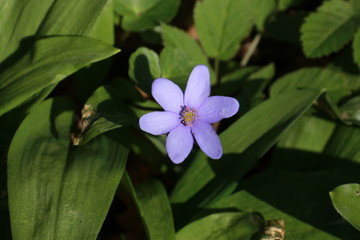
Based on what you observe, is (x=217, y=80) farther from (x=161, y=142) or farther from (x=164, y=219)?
(x=164, y=219)

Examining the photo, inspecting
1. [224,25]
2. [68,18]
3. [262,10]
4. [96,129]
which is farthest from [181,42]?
[96,129]

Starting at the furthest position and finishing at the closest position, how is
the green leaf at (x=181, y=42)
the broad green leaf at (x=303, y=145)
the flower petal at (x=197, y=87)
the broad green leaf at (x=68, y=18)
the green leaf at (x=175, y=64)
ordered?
the green leaf at (x=181, y=42) < the broad green leaf at (x=303, y=145) < the green leaf at (x=175, y=64) < the broad green leaf at (x=68, y=18) < the flower petal at (x=197, y=87)

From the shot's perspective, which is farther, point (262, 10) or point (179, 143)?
point (262, 10)

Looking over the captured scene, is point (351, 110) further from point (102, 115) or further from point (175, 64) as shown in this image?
point (102, 115)

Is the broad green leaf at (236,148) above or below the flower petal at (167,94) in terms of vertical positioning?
below

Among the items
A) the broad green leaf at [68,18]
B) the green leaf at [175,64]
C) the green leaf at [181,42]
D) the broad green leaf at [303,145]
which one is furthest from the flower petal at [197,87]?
the broad green leaf at [303,145]

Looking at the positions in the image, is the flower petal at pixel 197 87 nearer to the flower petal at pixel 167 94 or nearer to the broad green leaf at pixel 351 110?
the flower petal at pixel 167 94
